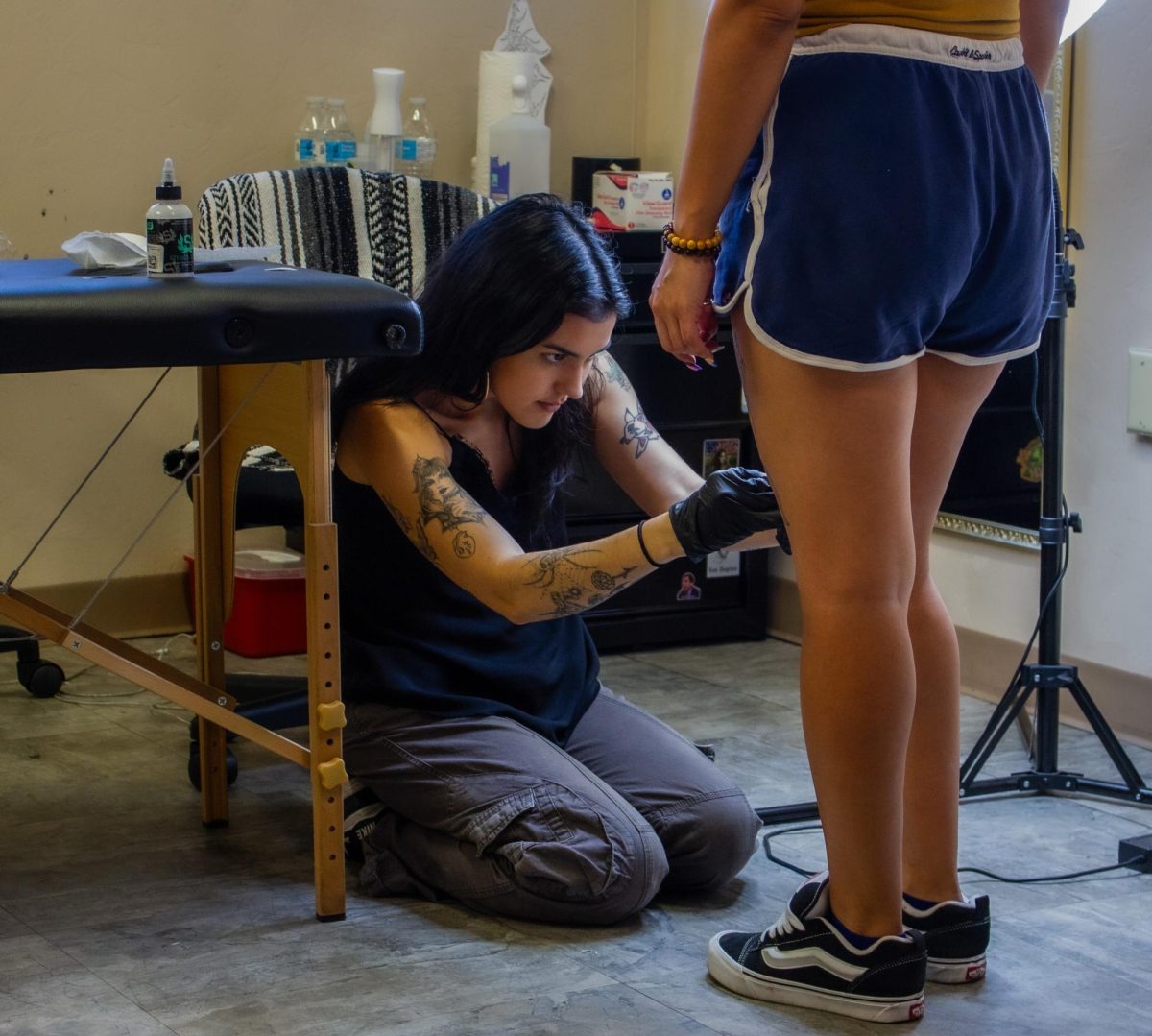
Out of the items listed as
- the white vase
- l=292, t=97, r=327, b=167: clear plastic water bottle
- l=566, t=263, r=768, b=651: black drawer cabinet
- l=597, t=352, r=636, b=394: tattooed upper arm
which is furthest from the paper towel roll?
l=597, t=352, r=636, b=394: tattooed upper arm

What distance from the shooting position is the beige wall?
2834mm

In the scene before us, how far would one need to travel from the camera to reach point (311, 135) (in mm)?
3008

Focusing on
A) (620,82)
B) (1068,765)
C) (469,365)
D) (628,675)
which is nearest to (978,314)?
(469,365)

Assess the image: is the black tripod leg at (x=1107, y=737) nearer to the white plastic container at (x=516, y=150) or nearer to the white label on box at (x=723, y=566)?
the white label on box at (x=723, y=566)

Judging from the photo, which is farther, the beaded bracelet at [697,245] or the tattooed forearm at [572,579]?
the tattooed forearm at [572,579]

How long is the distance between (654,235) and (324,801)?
153 cm

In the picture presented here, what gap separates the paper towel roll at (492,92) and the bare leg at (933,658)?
1784mm

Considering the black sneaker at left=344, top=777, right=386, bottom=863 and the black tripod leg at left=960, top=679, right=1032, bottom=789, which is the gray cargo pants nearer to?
the black sneaker at left=344, top=777, right=386, bottom=863

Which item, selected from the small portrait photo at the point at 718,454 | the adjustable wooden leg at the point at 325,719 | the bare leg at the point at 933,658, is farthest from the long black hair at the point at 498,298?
the small portrait photo at the point at 718,454

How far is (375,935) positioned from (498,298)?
2.21 ft

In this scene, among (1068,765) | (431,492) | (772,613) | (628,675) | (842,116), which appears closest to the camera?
(842,116)

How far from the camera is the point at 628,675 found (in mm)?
2846

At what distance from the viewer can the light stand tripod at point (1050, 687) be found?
2139 millimetres

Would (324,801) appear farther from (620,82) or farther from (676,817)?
(620,82)
